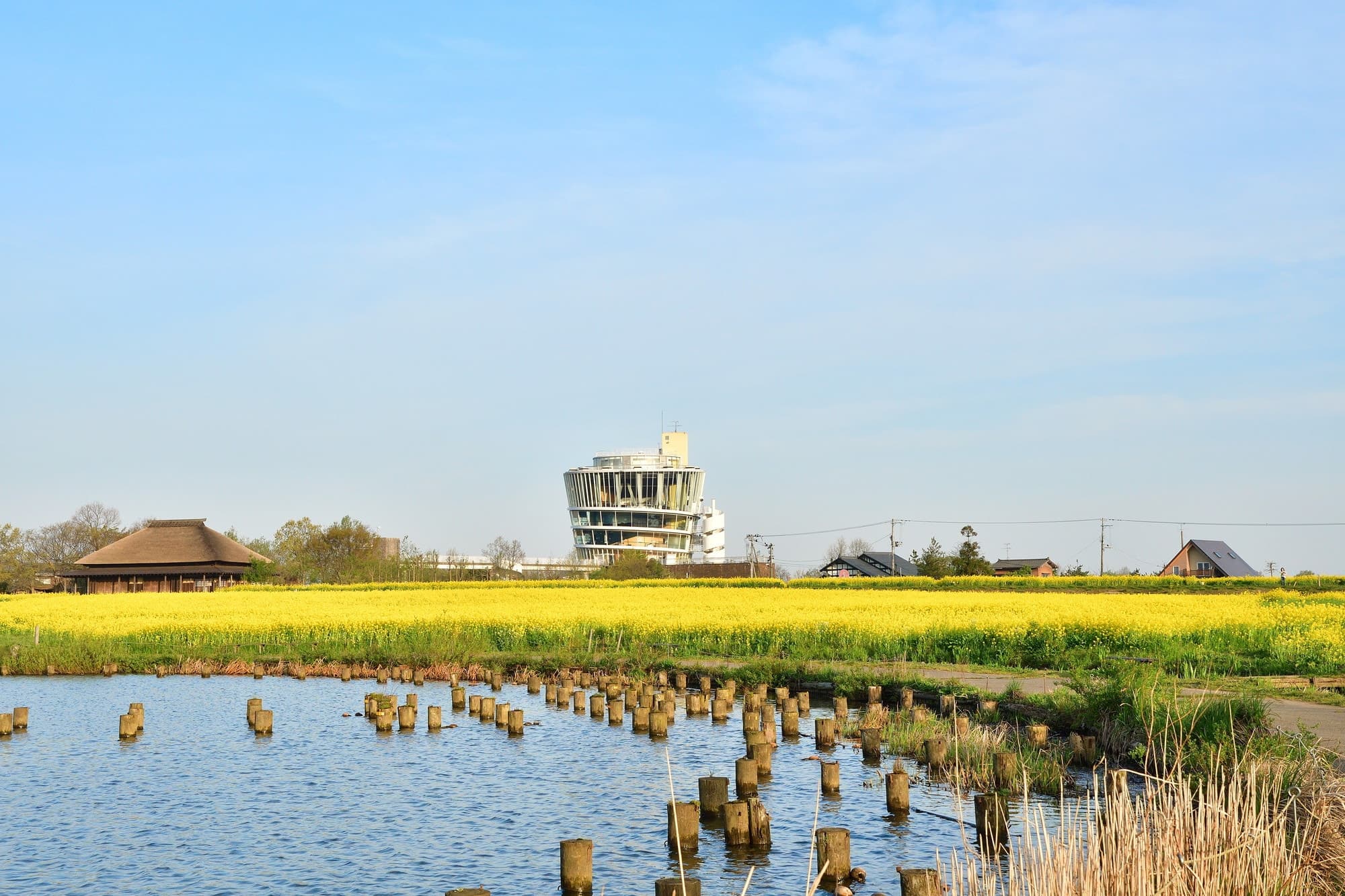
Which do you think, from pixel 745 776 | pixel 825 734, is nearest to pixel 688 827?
pixel 745 776

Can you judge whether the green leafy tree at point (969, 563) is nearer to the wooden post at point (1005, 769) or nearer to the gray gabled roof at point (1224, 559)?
the gray gabled roof at point (1224, 559)

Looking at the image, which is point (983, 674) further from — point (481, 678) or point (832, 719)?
point (481, 678)

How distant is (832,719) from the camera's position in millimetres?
18969

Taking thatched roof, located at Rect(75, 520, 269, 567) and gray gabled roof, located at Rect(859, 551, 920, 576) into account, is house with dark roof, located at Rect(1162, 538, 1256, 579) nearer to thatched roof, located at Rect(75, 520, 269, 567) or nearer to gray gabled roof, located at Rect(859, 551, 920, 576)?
gray gabled roof, located at Rect(859, 551, 920, 576)

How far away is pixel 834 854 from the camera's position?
1082cm

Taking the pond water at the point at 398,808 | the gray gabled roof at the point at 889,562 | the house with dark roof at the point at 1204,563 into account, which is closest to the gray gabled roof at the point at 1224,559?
the house with dark roof at the point at 1204,563

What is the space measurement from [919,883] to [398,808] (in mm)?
8482

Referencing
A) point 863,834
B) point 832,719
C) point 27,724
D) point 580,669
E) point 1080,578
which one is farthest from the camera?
point 1080,578

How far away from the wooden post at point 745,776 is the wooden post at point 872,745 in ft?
12.6

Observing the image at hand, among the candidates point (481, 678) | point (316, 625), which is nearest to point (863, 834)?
point (481, 678)

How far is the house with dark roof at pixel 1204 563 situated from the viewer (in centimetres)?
10756

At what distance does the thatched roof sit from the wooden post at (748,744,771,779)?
269 ft

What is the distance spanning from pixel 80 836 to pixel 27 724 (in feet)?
35.2

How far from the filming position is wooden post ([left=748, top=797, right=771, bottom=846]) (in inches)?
512
